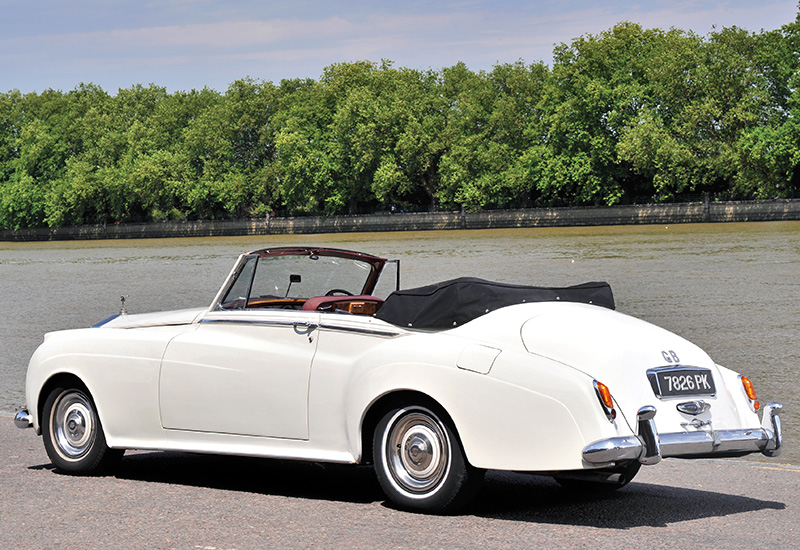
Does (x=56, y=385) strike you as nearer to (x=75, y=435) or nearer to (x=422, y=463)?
(x=75, y=435)

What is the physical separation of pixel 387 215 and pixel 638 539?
96.2 metres

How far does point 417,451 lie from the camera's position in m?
6.00

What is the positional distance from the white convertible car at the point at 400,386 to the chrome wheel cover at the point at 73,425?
11mm

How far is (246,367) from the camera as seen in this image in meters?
6.70

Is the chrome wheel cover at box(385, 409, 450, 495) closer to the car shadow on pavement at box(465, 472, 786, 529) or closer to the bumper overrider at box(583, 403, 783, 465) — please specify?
the car shadow on pavement at box(465, 472, 786, 529)

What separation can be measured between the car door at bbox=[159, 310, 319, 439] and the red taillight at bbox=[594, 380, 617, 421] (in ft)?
5.70

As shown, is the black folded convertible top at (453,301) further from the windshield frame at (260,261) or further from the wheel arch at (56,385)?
the wheel arch at (56,385)

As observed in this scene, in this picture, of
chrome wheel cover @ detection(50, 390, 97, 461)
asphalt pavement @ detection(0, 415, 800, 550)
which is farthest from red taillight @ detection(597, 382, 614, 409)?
chrome wheel cover @ detection(50, 390, 97, 461)

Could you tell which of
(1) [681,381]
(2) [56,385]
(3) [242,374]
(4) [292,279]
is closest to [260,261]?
(4) [292,279]

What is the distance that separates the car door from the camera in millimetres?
6527

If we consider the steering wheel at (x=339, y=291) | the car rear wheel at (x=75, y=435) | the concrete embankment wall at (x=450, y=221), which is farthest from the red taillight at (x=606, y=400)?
the concrete embankment wall at (x=450, y=221)

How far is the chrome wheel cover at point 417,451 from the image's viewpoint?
19.4 ft

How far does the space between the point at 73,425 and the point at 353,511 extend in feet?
7.79

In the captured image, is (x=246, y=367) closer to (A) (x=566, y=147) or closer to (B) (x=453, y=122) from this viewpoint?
(A) (x=566, y=147)
